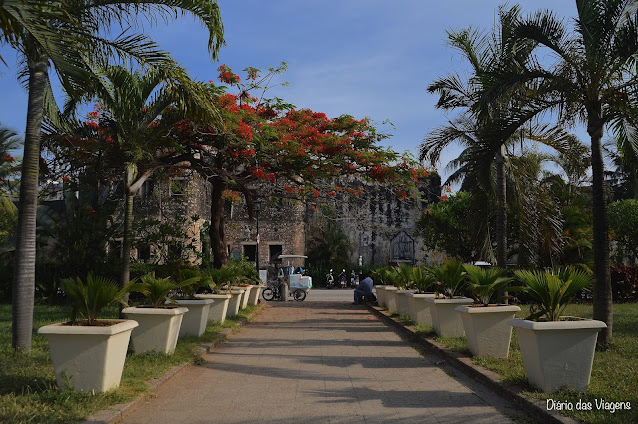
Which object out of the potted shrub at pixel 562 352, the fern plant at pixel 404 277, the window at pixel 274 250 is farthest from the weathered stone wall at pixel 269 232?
the potted shrub at pixel 562 352

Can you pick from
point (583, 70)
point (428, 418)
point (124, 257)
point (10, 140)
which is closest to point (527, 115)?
point (583, 70)

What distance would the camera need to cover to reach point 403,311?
44.8ft

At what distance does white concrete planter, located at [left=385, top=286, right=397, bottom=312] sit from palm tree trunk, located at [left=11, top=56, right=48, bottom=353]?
30.5 feet

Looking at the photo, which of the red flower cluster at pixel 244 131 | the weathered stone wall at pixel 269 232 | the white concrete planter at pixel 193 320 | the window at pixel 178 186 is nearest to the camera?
the white concrete planter at pixel 193 320

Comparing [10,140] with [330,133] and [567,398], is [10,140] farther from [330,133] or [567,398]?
[567,398]

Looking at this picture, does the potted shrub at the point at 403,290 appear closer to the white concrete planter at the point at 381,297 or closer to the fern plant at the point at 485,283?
the white concrete planter at the point at 381,297

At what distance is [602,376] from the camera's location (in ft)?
19.8

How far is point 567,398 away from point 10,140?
28.1 meters

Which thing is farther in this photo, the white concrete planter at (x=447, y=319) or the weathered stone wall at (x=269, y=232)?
the weathered stone wall at (x=269, y=232)

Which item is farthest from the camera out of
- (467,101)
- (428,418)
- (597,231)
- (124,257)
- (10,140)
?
(10,140)

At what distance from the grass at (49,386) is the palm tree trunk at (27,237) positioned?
32cm

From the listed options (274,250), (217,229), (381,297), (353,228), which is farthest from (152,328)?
(353,228)

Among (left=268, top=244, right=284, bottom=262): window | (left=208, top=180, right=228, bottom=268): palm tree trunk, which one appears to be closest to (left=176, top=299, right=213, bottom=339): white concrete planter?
(left=208, top=180, right=228, bottom=268): palm tree trunk

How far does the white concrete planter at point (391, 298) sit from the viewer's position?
49.4 feet
